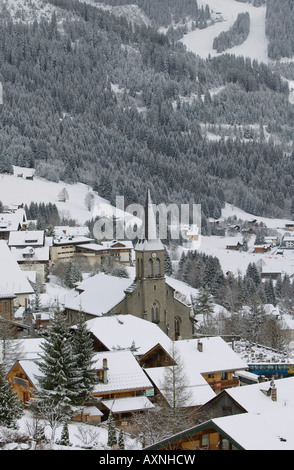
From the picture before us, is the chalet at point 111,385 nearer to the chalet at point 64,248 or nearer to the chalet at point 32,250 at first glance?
the chalet at point 32,250

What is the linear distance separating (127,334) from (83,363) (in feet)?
42.0

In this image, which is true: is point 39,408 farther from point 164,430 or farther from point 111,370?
point 111,370

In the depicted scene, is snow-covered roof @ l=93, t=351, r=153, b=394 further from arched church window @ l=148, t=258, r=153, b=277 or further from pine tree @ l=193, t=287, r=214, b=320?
pine tree @ l=193, t=287, r=214, b=320

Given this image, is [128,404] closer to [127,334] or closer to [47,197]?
[127,334]

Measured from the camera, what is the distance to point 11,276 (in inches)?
2399

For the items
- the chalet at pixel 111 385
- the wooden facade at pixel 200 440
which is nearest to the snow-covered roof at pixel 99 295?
the chalet at pixel 111 385

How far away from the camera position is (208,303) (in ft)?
262

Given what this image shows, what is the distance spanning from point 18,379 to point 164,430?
1065cm

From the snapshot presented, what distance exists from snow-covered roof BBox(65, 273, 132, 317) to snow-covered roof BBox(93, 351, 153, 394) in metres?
17.0

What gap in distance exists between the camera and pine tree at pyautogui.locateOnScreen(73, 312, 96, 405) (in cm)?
3431

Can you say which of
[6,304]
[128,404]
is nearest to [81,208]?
[6,304]

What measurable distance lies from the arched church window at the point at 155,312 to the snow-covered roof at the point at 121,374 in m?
17.8

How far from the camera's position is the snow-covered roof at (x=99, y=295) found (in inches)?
2339
